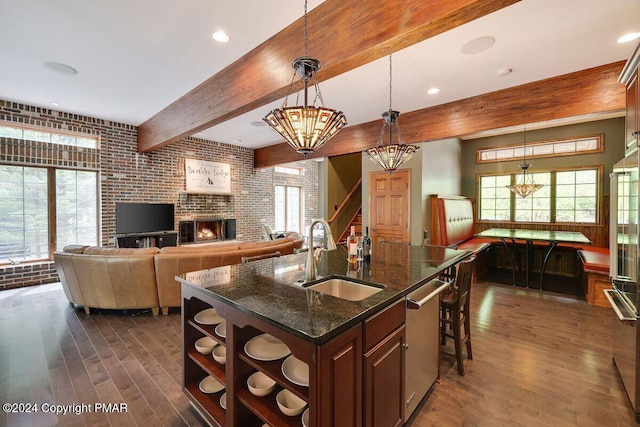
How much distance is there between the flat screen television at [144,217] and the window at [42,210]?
428 mm

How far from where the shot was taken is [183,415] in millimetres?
1824

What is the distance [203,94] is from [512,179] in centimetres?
678

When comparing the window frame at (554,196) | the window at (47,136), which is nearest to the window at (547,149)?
the window frame at (554,196)

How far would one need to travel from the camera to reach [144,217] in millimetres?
5770

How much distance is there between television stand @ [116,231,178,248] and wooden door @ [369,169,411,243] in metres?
4.48

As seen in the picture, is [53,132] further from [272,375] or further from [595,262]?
[595,262]

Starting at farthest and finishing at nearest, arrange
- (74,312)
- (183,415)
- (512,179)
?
(512,179) → (74,312) → (183,415)

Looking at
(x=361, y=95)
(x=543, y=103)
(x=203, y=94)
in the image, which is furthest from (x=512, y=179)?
(x=203, y=94)

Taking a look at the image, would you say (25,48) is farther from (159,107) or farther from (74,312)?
(74,312)

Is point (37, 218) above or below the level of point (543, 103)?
below

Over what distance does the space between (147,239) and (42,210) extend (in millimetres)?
1682

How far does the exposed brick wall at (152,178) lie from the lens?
4.65 m

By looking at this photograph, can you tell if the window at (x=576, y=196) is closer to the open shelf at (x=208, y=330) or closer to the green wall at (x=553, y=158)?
the green wall at (x=553, y=158)

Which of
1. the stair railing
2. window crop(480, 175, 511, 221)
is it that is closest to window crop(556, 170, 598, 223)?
window crop(480, 175, 511, 221)
